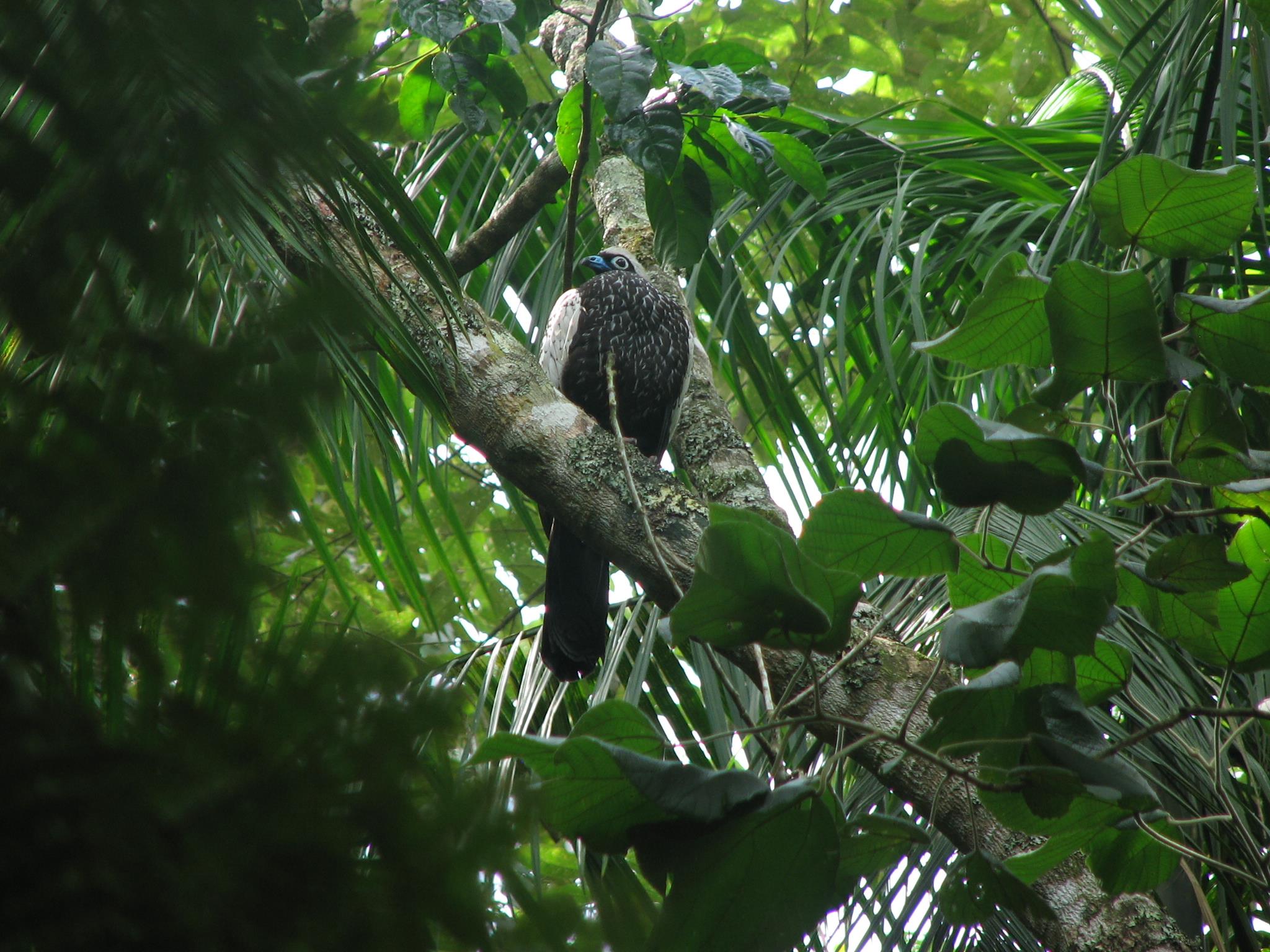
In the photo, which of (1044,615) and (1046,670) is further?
(1046,670)

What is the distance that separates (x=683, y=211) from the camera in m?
1.65

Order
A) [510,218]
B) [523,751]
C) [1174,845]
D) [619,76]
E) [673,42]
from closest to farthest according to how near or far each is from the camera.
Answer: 1. [523,751]
2. [1174,845]
3. [619,76]
4. [673,42]
5. [510,218]

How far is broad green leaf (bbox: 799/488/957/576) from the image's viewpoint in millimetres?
788

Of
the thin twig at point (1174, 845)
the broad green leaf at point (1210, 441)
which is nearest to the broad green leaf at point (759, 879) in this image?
the thin twig at point (1174, 845)

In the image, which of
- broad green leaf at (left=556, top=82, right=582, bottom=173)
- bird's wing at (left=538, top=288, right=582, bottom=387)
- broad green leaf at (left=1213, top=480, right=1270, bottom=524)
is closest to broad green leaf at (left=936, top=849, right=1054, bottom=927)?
broad green leaf at (left=1213, top=480, right=1270, bottom=524)

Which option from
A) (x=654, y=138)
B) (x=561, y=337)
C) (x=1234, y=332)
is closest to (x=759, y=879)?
(x=1234, y=332)

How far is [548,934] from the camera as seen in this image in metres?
0.34

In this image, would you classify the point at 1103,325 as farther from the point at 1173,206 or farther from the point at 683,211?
the point at 683,211

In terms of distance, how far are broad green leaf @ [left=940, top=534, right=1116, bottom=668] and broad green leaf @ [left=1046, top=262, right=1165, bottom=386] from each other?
19 cm

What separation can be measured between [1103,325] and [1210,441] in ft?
0.55

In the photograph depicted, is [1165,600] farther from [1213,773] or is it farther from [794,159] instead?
[794,159]

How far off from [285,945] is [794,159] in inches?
57.9

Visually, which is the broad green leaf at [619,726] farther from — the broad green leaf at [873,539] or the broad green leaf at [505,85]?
Answer: the broad green leaf at [505,85]

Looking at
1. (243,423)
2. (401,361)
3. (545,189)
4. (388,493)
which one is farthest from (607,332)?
(243,423)
